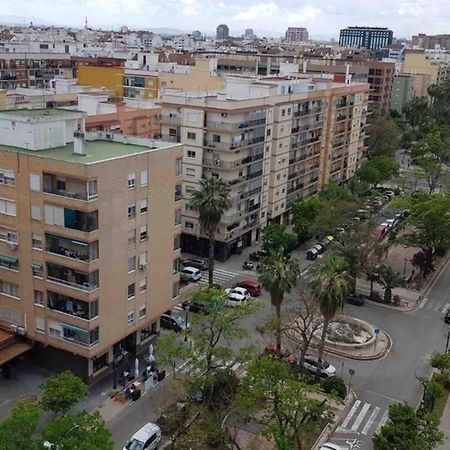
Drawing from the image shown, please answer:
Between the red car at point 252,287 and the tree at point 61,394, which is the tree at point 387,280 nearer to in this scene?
the red car at point 252,287

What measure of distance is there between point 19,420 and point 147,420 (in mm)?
16578

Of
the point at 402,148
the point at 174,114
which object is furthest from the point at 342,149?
the point at 402,148

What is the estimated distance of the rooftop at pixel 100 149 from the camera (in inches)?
1835

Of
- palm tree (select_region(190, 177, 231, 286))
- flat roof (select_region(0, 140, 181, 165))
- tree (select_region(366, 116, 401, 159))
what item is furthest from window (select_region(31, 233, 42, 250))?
tree (select_region(366, 116, 401, 159))

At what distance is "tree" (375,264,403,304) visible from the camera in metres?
68.9

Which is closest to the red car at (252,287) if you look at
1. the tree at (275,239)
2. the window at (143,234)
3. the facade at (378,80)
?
the tree at (275,239)

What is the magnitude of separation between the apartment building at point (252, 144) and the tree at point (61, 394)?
Answer: 40142 millimetres

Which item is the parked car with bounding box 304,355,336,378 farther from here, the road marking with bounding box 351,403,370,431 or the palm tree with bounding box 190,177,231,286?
the palm tree with bounding box 190,177,231,286

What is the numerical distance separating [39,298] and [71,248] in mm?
5644

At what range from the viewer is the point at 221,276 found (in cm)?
7619

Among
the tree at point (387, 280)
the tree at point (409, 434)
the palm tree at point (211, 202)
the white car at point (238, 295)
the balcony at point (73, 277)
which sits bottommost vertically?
the white car at point (238, 295)

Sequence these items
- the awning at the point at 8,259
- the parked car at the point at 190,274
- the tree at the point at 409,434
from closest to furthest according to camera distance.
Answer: the tree at the point at 409,434
the awning at the point at 8,259
the parked car at the point at 190,274

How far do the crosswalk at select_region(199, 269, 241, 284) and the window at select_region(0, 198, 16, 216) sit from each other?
29792mm

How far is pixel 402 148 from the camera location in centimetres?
16438
